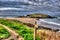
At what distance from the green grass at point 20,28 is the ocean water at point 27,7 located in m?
0.12

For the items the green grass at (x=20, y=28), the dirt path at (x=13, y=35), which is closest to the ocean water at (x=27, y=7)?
the green grass at (x=20, y=28)

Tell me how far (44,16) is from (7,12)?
665 millimetres

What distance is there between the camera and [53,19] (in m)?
3.03

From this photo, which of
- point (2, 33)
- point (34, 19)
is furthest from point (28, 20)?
point (2, 33)

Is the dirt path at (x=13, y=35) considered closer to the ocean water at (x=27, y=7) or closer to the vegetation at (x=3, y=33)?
the vegetation at (x=3, y=33)

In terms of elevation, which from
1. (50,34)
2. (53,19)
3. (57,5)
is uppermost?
(57,5)

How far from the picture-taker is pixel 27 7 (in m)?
3.08

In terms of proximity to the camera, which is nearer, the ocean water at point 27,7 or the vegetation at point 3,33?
the vegetation at point 3,33

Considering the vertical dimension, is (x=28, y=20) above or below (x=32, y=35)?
above

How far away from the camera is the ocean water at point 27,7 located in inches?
119

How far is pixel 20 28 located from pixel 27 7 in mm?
402

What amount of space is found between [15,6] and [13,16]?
0.61ft

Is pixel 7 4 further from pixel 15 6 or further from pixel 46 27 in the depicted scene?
pixel 46 27

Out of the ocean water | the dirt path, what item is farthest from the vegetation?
the ocean water
